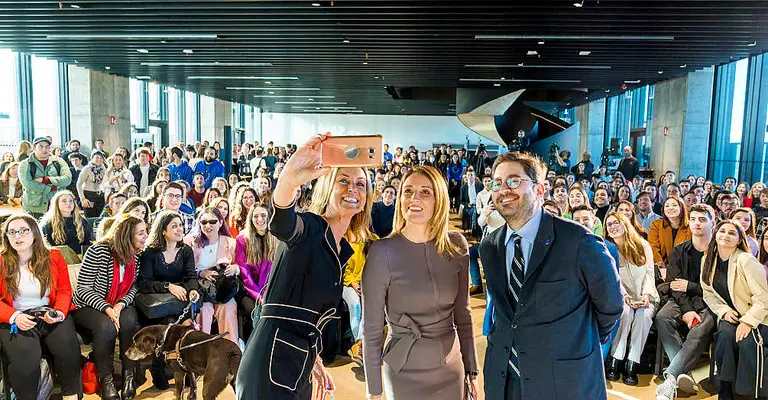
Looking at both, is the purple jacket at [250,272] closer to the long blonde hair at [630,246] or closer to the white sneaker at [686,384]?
the long blonde hair at [630,246]

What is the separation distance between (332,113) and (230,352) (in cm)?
2881

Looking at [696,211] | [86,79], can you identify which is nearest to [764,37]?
[696,211]

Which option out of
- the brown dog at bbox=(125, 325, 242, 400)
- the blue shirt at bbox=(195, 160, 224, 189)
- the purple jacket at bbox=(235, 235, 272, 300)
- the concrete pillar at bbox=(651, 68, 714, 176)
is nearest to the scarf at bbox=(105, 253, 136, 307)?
the brown dog at bbox=(125, 325, 242, 400)

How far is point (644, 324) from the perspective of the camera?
4074 mm

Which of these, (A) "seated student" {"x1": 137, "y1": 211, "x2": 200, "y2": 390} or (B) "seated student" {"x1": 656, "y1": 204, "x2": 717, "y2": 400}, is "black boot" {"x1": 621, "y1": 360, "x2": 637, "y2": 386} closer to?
(B) "seated student" {"x1": 656, "y1": 204, "x2": 717, "y2": 400}

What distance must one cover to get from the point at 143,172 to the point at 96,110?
706 cm

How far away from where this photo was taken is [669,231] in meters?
5.18

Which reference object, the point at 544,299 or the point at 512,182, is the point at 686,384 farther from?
the point at 512,182

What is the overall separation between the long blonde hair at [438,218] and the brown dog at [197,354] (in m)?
1.67

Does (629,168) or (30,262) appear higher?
(629,168)

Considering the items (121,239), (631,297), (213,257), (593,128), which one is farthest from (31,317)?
(593,128)

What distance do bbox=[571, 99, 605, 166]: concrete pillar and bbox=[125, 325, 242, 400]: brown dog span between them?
20.4 m

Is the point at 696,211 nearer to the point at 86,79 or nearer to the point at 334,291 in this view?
the point at 334,291

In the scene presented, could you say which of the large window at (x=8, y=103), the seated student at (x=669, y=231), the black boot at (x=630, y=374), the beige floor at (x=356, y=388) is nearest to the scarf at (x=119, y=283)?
the beige floor at (x=356, y=388)
